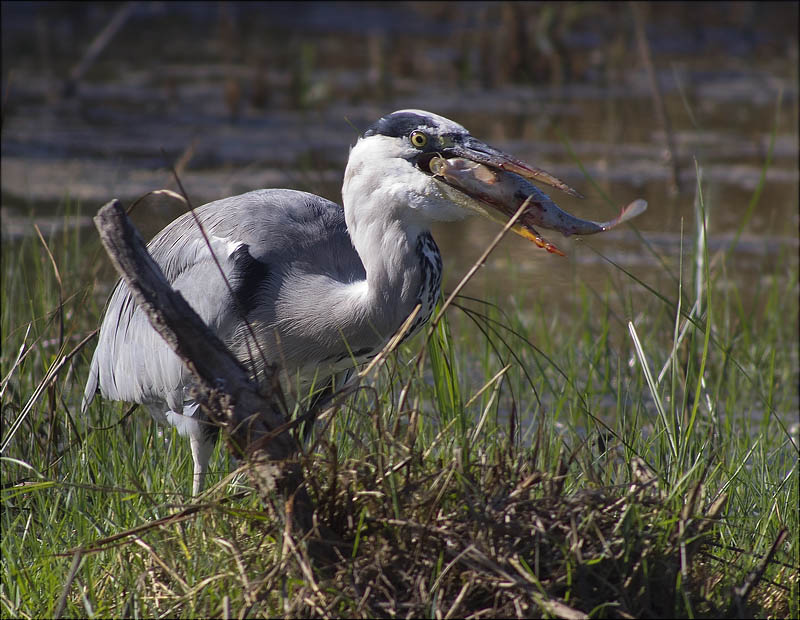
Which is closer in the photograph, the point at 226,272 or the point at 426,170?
the point at 426,170

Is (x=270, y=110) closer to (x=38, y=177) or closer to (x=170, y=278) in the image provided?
(x=38, y=177)

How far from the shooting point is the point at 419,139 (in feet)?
8.59

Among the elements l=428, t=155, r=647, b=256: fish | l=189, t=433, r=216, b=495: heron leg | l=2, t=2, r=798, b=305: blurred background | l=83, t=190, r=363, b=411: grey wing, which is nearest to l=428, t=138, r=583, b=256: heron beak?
l=428, t=155, r=647, b=256: fish

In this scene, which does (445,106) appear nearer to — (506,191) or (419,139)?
(419,139)

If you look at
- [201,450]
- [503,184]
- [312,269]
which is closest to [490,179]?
[503,184]

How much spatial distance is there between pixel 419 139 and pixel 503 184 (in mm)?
238

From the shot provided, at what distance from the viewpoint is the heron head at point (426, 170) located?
99.6 inches

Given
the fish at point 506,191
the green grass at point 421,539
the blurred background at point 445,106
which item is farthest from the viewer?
the blurred background at point 445,106

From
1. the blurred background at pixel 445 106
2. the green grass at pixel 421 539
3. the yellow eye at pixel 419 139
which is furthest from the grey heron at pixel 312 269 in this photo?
the blurred background at pixel 445 106

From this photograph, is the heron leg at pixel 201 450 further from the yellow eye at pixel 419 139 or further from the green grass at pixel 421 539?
the yellow eye at pixel 419 139

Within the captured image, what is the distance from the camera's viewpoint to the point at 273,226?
3.02m

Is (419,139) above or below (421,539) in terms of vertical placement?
above

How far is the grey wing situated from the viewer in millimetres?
2969

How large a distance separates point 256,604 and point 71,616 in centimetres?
44
